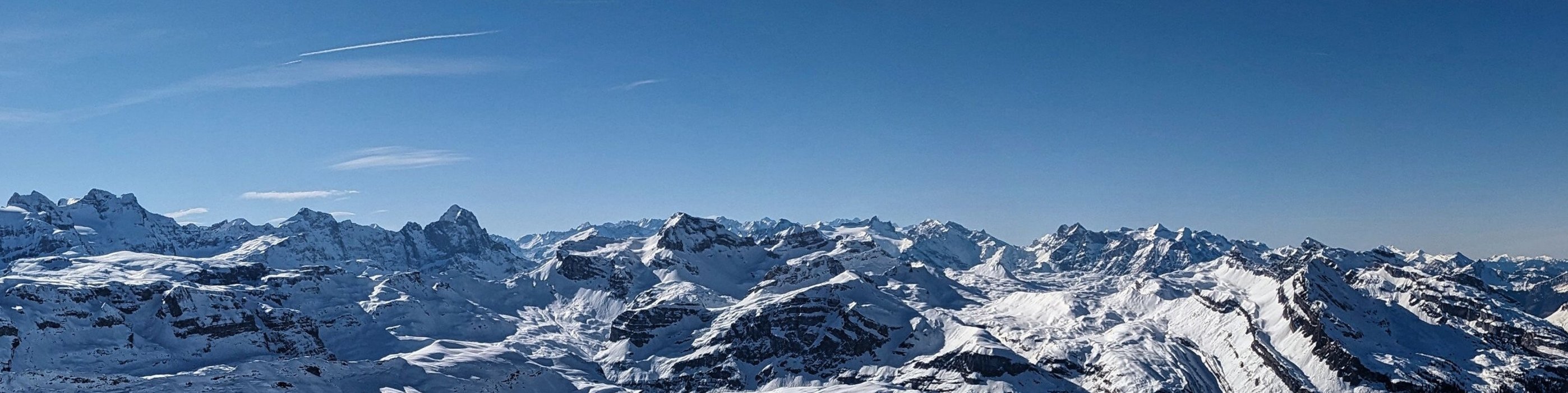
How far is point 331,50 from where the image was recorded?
586 feet

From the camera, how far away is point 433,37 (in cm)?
17825

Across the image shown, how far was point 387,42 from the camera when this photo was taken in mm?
180125

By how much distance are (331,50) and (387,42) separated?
9.27 meters

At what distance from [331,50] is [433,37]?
1778 centimetres

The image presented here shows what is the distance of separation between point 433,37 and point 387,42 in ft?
29.0
